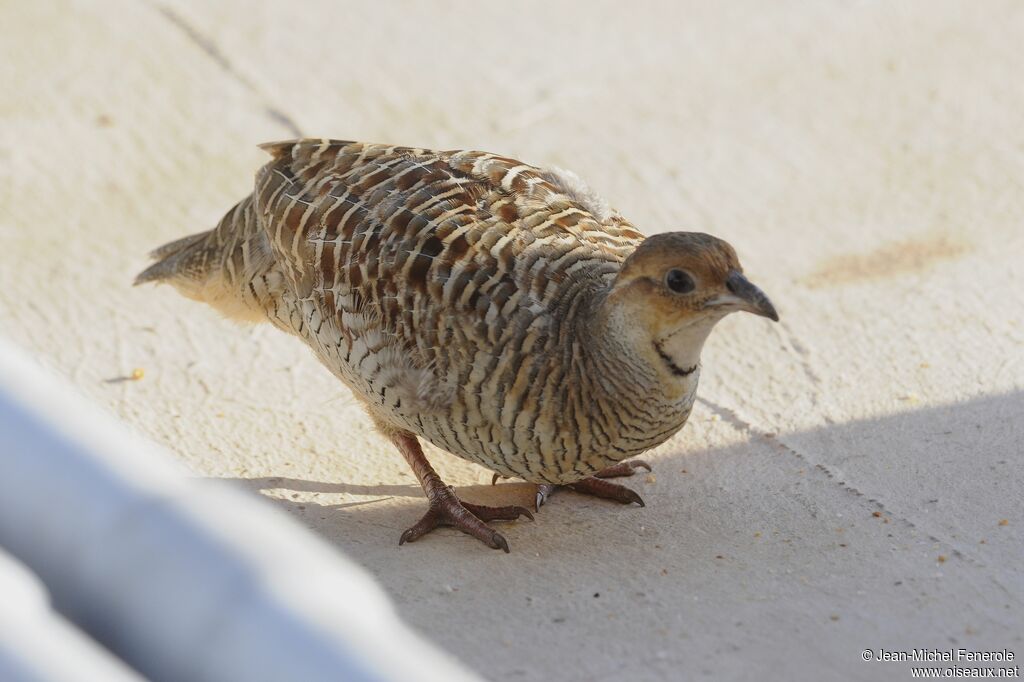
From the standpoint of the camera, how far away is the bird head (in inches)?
114

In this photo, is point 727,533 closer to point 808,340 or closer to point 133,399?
point 808,340

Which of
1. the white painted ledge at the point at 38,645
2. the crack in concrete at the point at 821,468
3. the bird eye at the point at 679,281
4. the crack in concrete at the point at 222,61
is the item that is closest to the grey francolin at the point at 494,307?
the bird eye at the point at 679,281

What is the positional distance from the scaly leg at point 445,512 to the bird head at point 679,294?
0.71m

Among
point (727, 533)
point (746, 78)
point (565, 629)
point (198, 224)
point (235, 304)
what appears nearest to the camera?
point (565, 629)

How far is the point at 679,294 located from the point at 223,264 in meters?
1.61

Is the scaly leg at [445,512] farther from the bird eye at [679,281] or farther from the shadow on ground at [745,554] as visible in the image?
the bird eye at [679,281]

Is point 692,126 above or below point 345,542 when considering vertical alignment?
above

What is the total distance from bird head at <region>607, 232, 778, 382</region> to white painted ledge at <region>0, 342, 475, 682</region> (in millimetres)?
1806

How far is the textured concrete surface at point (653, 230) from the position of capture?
3.13 meters

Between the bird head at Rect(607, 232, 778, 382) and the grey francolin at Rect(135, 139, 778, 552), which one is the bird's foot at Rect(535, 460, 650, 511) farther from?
the bird head at Rect(607, 232, 778, 382)

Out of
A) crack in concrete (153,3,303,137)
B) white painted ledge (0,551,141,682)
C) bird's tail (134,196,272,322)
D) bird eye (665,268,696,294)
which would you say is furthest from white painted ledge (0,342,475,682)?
crack in concrete (153,3,303,137)

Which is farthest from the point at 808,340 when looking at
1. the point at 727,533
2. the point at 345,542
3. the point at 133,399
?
the point at 133,399

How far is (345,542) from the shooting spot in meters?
3.42

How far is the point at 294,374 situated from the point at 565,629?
166 cm
